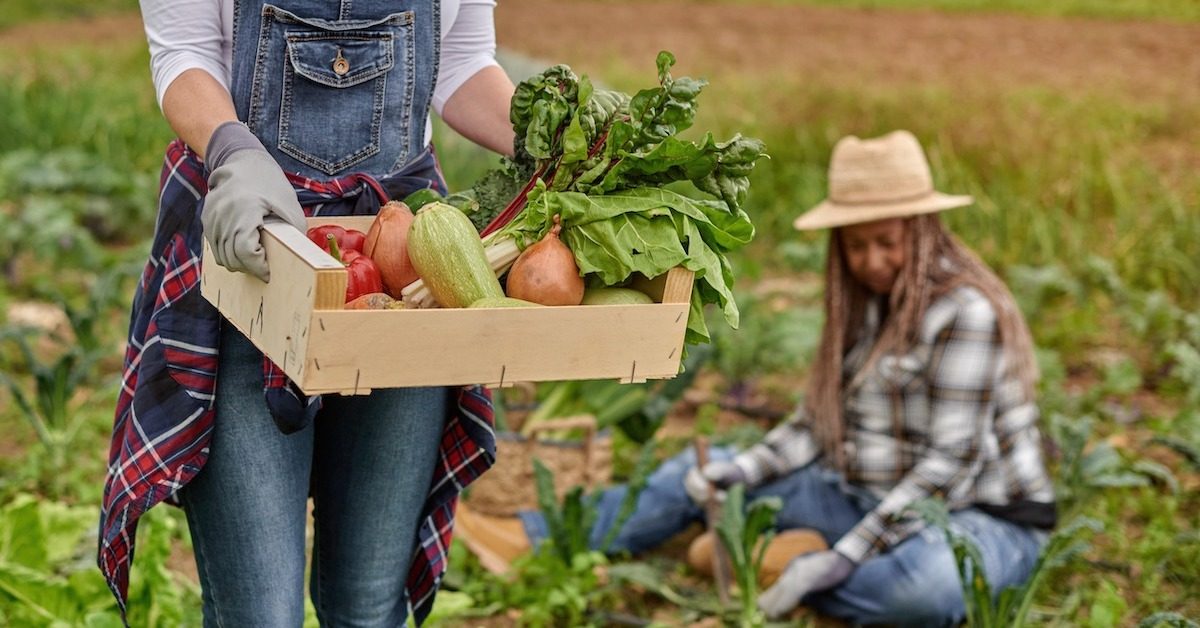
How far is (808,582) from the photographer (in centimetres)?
315

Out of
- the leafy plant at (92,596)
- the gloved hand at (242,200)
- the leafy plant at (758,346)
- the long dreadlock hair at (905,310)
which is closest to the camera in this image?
the gloved hand at (242,200)

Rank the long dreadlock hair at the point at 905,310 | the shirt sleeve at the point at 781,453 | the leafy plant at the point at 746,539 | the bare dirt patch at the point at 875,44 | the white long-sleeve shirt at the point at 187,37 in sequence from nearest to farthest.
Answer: the white long-sleeve shirt at the point at 187,37, the leafy plant at the point at 746,539, the long dreadlock hair at the point at 905,310, the shirt sleeve at the point at 781,453, the bare dirt patch at the point at 875,44

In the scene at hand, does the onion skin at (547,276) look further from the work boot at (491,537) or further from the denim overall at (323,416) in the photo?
the work boot at (491,537)

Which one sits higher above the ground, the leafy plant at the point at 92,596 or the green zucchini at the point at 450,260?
the green zucchini at the point at 450,260

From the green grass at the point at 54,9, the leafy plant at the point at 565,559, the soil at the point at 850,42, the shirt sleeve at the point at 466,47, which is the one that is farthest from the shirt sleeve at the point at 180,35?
the green grass at the point at 54,9

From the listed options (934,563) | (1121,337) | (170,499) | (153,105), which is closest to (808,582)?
(934,563)

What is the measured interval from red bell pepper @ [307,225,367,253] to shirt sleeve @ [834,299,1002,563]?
1.91 m

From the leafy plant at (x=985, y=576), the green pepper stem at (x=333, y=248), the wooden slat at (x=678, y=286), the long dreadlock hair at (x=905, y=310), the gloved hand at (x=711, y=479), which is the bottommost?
the gloved hand at (x=711, y=479)

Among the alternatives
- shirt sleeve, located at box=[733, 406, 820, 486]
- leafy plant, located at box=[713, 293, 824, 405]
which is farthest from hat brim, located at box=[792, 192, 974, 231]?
leafy plant, located at box=[713, 293, 824, 405]

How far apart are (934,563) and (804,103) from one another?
533cm

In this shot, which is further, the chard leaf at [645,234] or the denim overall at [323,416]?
the denim overall at [323,416]

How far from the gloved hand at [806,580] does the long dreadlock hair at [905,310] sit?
1.21 feet

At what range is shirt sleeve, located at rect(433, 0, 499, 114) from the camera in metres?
1.94

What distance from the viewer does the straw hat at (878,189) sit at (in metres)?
3.33
